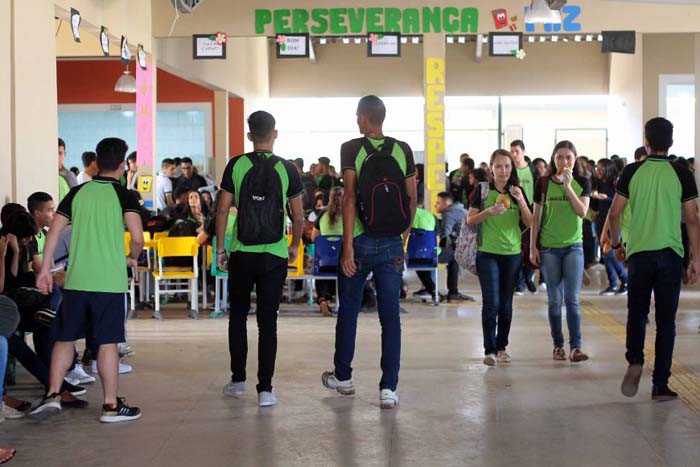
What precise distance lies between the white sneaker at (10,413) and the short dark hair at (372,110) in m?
2.44

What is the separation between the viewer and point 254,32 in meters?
13.4

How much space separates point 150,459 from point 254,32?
958cm

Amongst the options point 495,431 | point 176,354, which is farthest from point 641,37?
point 495,431

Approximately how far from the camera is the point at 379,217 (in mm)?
5520

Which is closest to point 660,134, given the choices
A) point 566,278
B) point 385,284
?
point 566,278

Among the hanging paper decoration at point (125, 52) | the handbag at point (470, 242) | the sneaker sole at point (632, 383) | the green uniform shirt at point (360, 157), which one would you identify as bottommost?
the sneaker sole at point (632, 383)

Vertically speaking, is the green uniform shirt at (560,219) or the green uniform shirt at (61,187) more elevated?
the green uniform shirt at (61,187)

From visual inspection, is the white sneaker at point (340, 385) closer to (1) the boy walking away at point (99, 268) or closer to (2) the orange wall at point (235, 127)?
(1) the boy walking away at point (99, 268)

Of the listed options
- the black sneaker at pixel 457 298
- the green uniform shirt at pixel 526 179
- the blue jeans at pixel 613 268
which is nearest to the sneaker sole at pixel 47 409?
the green uniform shirt at pixel 526 179

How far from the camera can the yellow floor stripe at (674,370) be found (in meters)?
5.88

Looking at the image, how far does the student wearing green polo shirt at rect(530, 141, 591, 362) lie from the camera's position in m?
6.88

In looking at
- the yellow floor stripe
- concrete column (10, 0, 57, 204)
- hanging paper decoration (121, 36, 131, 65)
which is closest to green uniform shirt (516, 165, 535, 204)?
the yellow floor stripe

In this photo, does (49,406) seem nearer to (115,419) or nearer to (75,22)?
(115,419)

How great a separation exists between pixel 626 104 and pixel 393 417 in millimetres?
16483
